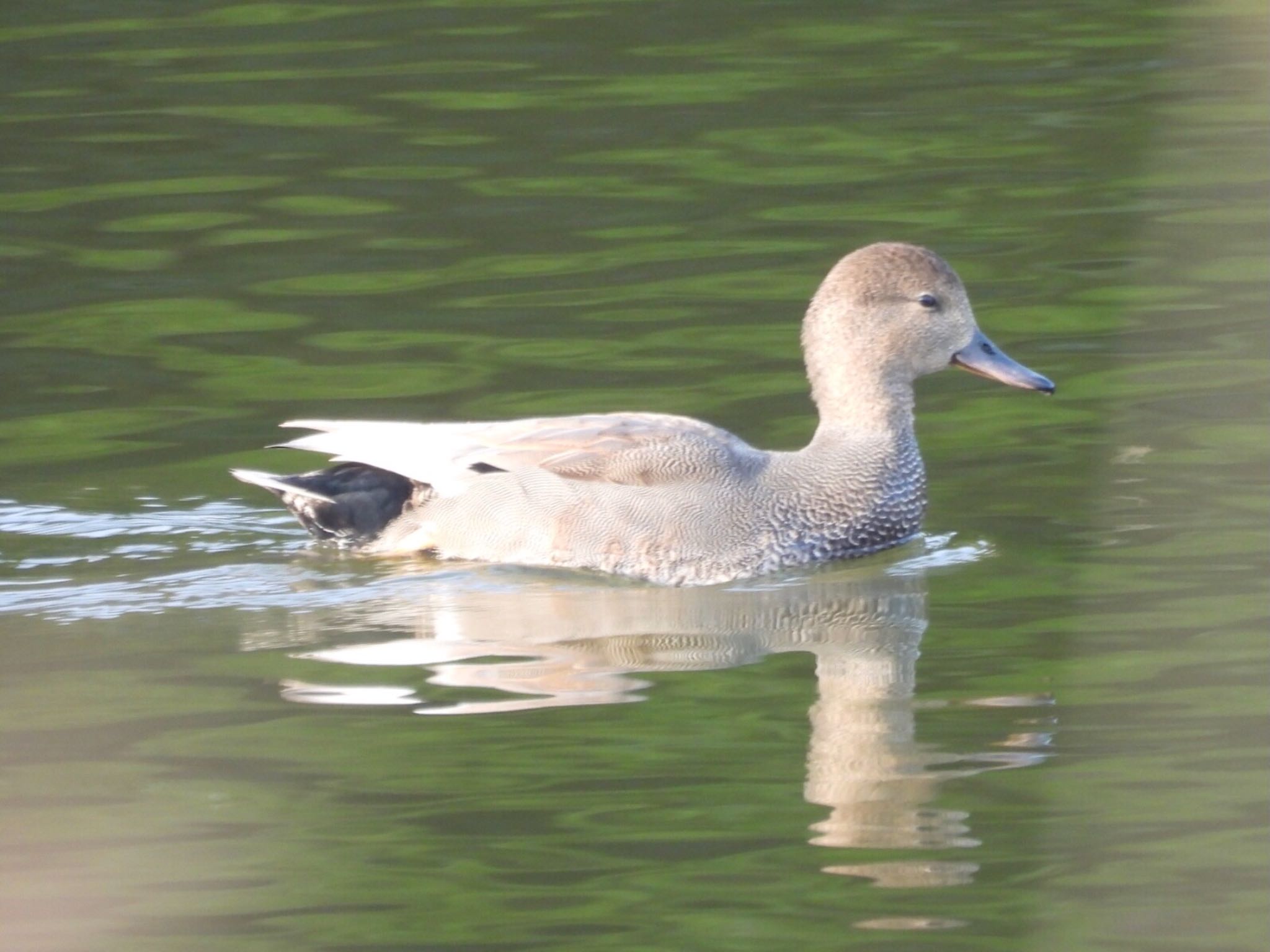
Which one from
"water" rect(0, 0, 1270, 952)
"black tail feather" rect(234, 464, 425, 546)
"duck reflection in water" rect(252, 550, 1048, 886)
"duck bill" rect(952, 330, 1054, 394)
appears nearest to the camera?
"water" rect(0, 0, 1270, 952)

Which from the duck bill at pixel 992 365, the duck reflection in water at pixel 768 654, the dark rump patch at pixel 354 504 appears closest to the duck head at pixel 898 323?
the duck bill at pixel 992 365

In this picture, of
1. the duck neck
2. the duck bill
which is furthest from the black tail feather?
the duck bill

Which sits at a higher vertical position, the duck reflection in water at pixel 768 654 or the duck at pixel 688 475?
the duck at pixel 688 475

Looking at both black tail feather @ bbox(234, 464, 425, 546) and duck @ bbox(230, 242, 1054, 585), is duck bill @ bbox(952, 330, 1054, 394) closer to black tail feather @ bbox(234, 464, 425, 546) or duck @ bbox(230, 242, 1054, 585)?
duck @ bbox(230, 242, 1054, 585)

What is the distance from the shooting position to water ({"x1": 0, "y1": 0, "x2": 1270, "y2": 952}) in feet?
17.5

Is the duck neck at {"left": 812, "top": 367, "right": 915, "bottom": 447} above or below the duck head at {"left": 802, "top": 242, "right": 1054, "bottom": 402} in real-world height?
below

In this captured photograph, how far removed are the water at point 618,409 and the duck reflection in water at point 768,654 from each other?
23 mm

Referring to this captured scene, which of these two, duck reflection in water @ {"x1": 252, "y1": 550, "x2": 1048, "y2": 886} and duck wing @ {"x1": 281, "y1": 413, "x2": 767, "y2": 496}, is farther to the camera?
duck wing @ {"x1": 281, "y1": 413, "x2": 767, "y2": 496}

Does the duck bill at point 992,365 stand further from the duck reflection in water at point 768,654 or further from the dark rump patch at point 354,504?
the dark rump patch at point 354,504

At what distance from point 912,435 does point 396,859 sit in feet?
11.1

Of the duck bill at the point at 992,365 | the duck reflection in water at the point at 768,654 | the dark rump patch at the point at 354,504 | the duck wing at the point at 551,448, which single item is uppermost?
the duck bill at the point at 992,365

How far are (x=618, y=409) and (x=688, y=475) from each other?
140 cm

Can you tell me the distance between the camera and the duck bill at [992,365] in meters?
8.26

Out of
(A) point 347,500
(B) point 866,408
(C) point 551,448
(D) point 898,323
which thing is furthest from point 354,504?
(D) point 898,323
